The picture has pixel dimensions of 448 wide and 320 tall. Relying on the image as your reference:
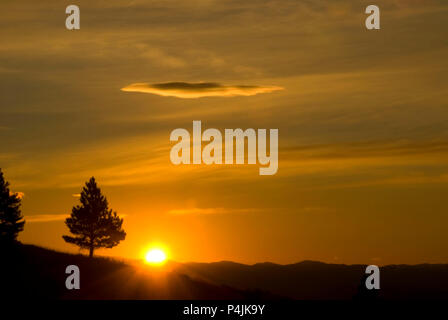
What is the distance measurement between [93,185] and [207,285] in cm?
1613

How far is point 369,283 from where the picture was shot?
52.2 m

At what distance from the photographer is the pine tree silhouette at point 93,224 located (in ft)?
244

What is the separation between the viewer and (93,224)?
74.4 metres

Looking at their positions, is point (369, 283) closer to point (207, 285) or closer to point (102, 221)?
point (207, 285)

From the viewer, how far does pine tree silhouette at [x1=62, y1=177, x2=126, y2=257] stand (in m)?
74.2
